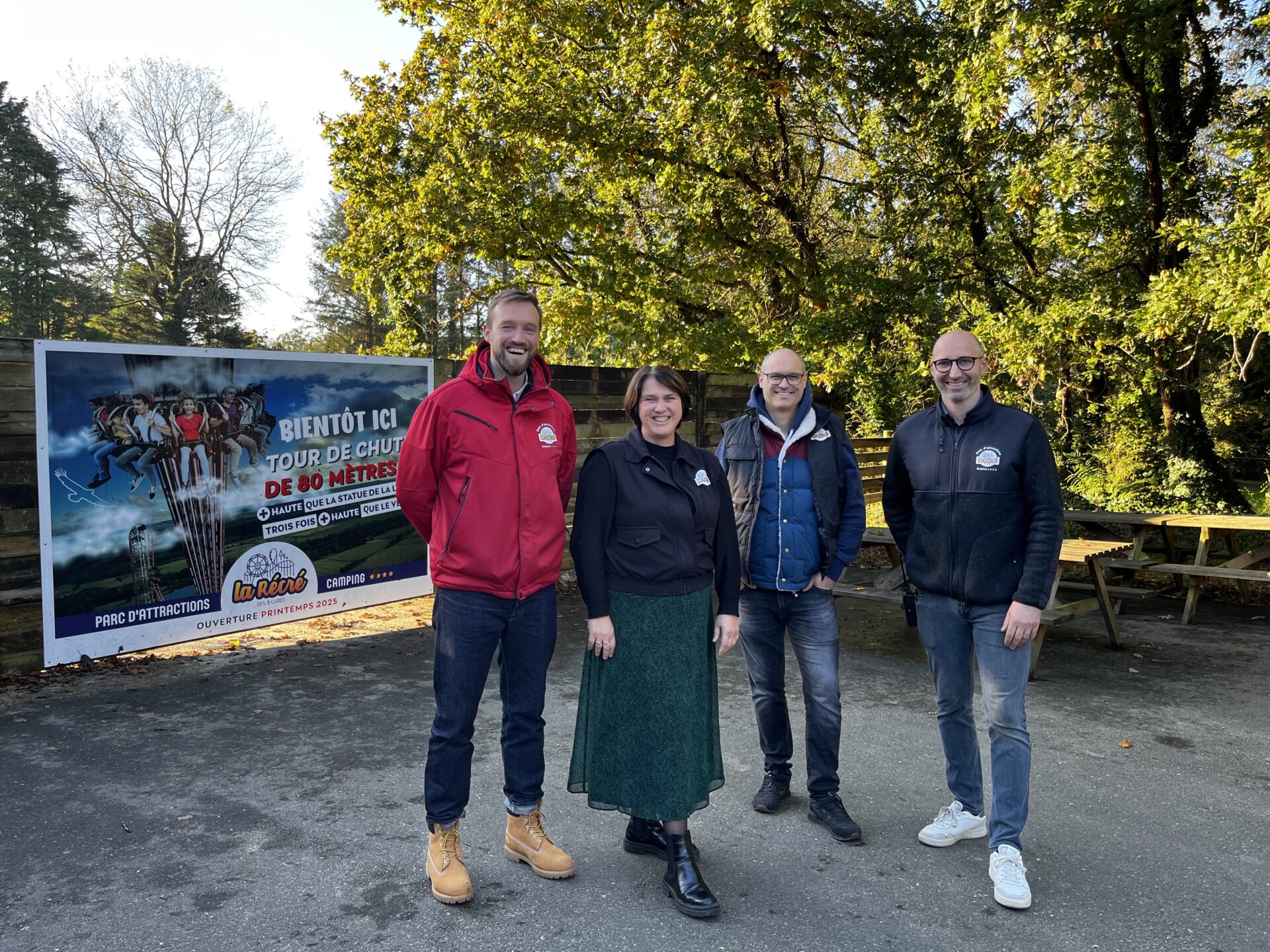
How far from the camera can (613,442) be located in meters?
3.37

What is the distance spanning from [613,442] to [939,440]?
1254 mm

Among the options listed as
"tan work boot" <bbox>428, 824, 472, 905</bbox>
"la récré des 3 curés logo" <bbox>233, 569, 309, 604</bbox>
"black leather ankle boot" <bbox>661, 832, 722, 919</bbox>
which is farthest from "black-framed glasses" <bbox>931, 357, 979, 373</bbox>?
"la récré des 3 curés logo" <bbox>233, 569, 309, 604</bbox>

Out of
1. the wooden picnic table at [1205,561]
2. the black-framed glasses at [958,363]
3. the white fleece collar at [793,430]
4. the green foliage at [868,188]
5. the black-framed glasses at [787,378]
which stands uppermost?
the green foliage at [868,188]

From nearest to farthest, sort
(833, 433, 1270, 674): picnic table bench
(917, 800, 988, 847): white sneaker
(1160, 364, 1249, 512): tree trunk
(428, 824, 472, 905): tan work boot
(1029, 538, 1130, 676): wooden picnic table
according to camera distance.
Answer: (428, 824, 472, 905): tan work boot, (917, 800, 988, 847): white sneaker, (1029, 538, 1130, 676): wooden picnic table, (833, 433, 1270, 674): picnic table bench, (1160, 364, 1249, 512): tree trunk

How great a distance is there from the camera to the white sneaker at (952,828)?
3.57m

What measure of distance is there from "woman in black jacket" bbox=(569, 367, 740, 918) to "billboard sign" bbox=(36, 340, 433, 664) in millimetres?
3710

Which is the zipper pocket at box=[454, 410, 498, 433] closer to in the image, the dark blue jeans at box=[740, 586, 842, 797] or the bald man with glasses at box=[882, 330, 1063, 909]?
the dark blue jeans at box=[740, 586, 842, 797]

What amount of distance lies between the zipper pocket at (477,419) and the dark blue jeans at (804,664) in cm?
127

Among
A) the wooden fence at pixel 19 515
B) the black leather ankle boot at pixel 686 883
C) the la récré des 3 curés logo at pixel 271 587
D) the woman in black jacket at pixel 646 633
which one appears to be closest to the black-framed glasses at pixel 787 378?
the woman in black jacket at pixel 646 633

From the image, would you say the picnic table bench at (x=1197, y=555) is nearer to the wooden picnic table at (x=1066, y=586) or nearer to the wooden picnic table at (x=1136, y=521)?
the wooden picnic table at (x=1136, y=521)

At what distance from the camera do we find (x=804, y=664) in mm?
3838

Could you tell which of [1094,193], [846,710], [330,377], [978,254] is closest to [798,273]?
[978,254]

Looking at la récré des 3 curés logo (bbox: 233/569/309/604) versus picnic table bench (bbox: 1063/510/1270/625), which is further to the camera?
picnic table bench (bbox: 1063/510/1270/625)

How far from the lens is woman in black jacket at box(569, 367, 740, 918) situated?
3.20m
